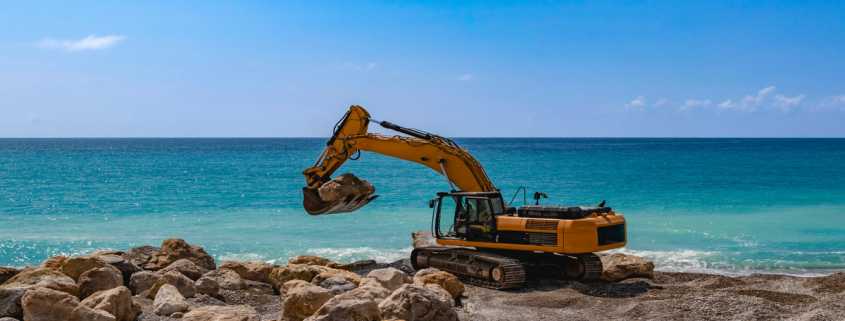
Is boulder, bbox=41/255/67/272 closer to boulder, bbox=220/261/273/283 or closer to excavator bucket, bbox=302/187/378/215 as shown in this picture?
boulder, bbox=220/261/273/283

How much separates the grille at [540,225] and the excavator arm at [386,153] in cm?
180

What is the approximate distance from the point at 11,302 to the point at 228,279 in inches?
132

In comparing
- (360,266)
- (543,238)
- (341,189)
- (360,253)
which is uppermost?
(341,189)

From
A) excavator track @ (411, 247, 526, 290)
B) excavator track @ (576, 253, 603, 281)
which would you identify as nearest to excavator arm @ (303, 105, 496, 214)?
excavator track @ (411, 247, 526, 290)

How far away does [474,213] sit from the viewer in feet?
46.8

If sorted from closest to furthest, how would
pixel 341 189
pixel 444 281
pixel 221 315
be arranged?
pixel 221 315 → pixel 444 281 → pixel 341 189

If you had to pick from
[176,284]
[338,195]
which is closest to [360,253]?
[338,195]

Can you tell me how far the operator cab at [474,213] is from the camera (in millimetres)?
14055

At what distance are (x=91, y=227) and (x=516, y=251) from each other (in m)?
16.3

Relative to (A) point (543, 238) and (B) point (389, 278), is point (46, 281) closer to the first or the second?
(B) point (389, 278)

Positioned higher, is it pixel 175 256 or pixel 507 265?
pixel 507 265

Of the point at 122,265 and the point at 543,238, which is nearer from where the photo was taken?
the point at 122,265

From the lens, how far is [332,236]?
22531 mm

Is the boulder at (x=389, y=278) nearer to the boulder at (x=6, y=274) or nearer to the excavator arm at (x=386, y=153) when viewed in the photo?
the excavator arm at (x=386, y=153)
